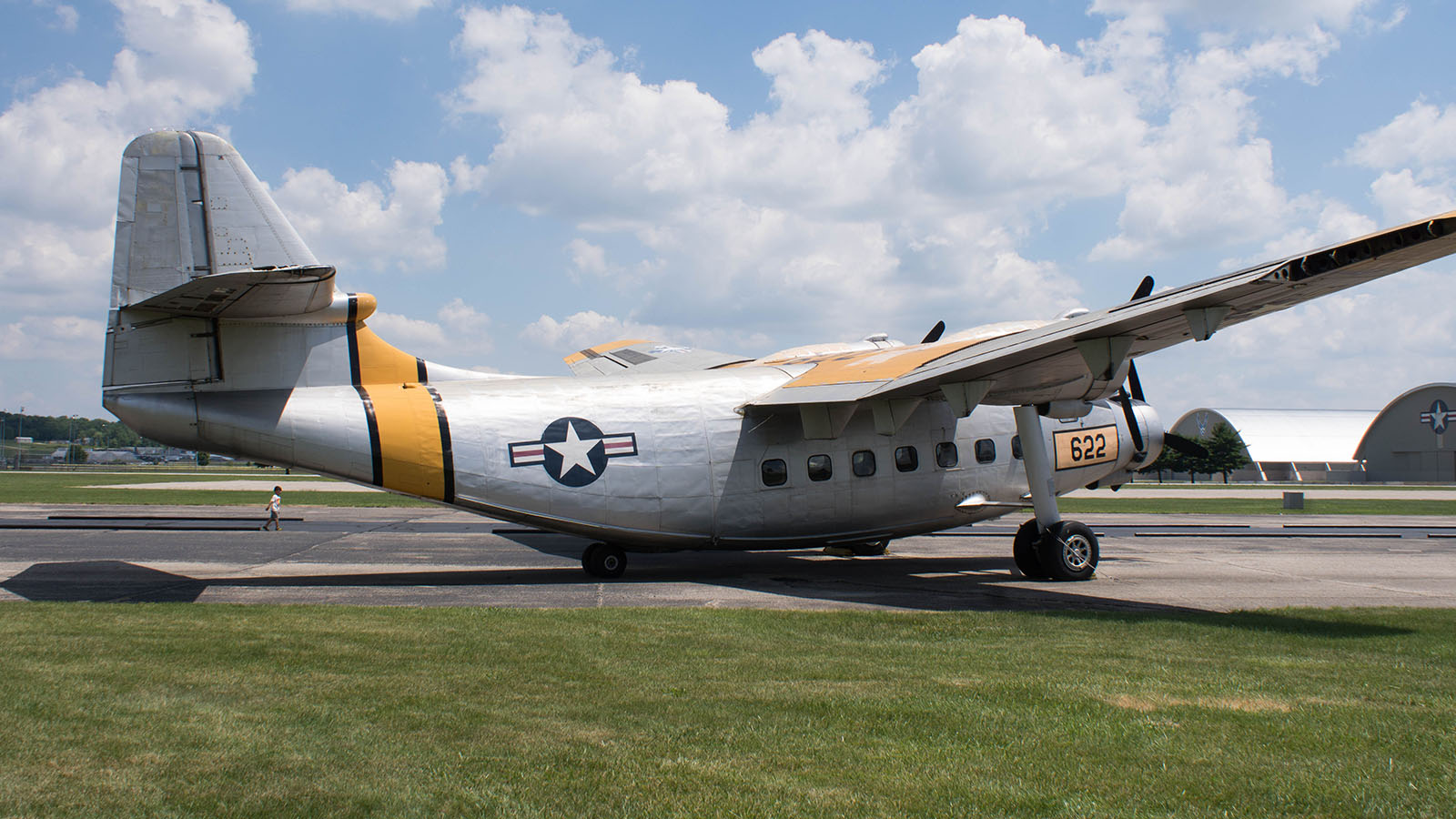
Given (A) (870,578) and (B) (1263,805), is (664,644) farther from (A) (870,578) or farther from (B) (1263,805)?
(A) (870,578)

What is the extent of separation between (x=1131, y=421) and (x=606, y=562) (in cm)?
1245

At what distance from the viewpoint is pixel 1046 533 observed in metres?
18.4

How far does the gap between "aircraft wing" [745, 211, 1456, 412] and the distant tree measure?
9326 centimetres

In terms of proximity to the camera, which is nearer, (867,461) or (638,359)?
(867,461)

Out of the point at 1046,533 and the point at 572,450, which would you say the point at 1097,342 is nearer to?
the point at 1046,533

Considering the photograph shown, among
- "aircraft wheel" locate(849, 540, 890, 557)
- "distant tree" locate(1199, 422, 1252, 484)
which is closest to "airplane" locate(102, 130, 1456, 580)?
"aircraft wheel" locate(849, 540, 890, 557)

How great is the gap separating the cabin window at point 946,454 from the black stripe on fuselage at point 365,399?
10916 millimetres

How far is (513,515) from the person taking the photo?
16750 mm

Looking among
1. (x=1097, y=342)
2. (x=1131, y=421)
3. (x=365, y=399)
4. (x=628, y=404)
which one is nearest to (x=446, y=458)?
(x=365, y=399)

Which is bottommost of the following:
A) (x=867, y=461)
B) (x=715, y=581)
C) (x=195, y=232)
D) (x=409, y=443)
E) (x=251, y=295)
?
(x=715, y=581)

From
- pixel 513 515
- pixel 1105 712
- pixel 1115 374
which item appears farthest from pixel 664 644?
pixel 1115 374

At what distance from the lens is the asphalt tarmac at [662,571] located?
15.6 metres

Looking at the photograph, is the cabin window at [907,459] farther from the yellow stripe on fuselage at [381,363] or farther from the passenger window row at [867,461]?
the yellow stripe on fuselage at [381,363]

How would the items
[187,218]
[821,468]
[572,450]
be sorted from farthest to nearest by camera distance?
[821,468] → [572,450] → [187,218]
